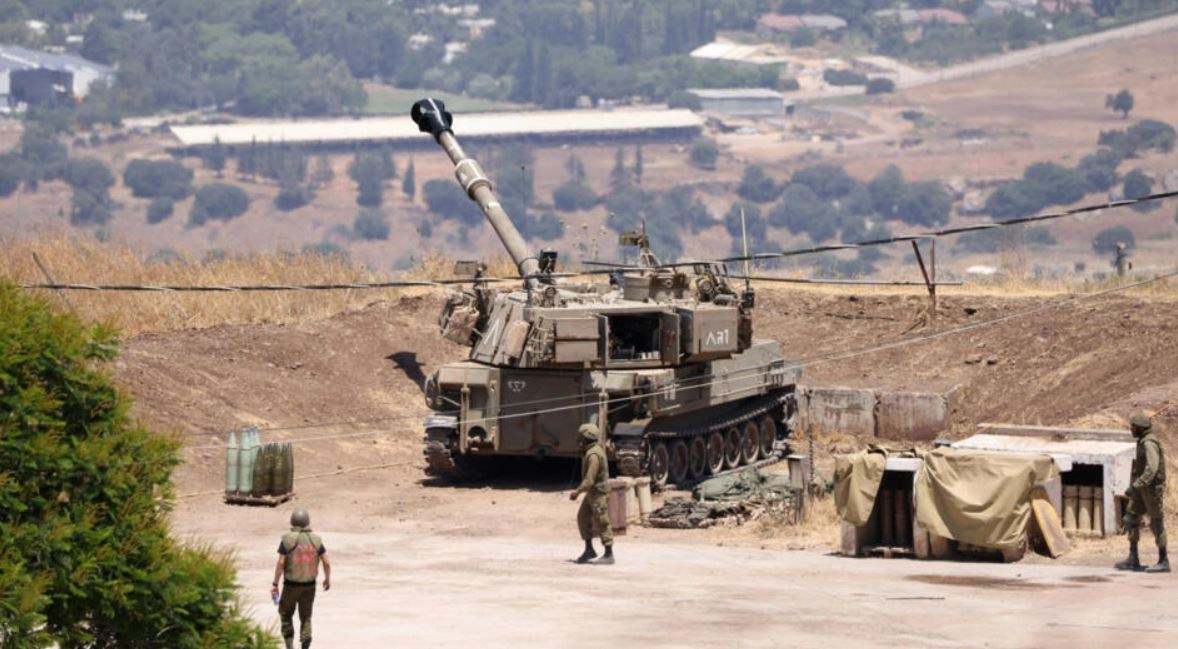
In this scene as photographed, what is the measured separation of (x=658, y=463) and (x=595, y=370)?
57.6 inches

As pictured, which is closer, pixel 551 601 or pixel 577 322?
pixel 551 601

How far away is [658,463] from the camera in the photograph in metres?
34.2

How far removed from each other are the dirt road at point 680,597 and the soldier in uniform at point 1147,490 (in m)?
0.42

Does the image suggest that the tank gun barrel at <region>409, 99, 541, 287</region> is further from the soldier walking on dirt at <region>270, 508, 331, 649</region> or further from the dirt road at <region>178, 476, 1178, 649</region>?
the soldier walking on dirt at <region>270, 508, 331, 649</region>

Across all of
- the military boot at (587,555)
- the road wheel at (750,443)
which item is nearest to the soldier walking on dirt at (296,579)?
the military boot at (587,555)

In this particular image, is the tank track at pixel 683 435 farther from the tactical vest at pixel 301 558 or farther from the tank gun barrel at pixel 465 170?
the tactical vest at pixel 301 558

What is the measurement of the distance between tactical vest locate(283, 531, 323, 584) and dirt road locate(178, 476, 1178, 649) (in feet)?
1.41

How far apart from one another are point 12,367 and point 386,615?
25.1ft

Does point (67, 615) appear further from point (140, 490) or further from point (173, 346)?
point (173, 346)

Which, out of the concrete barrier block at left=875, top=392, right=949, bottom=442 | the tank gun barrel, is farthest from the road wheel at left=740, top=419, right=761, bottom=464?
the tank gun barrel

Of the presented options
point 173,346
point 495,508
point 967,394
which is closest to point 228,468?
point 495,508

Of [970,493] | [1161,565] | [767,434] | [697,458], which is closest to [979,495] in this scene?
[970,493]

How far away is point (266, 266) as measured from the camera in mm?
46875

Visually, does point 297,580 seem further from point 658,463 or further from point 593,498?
point 658,463
